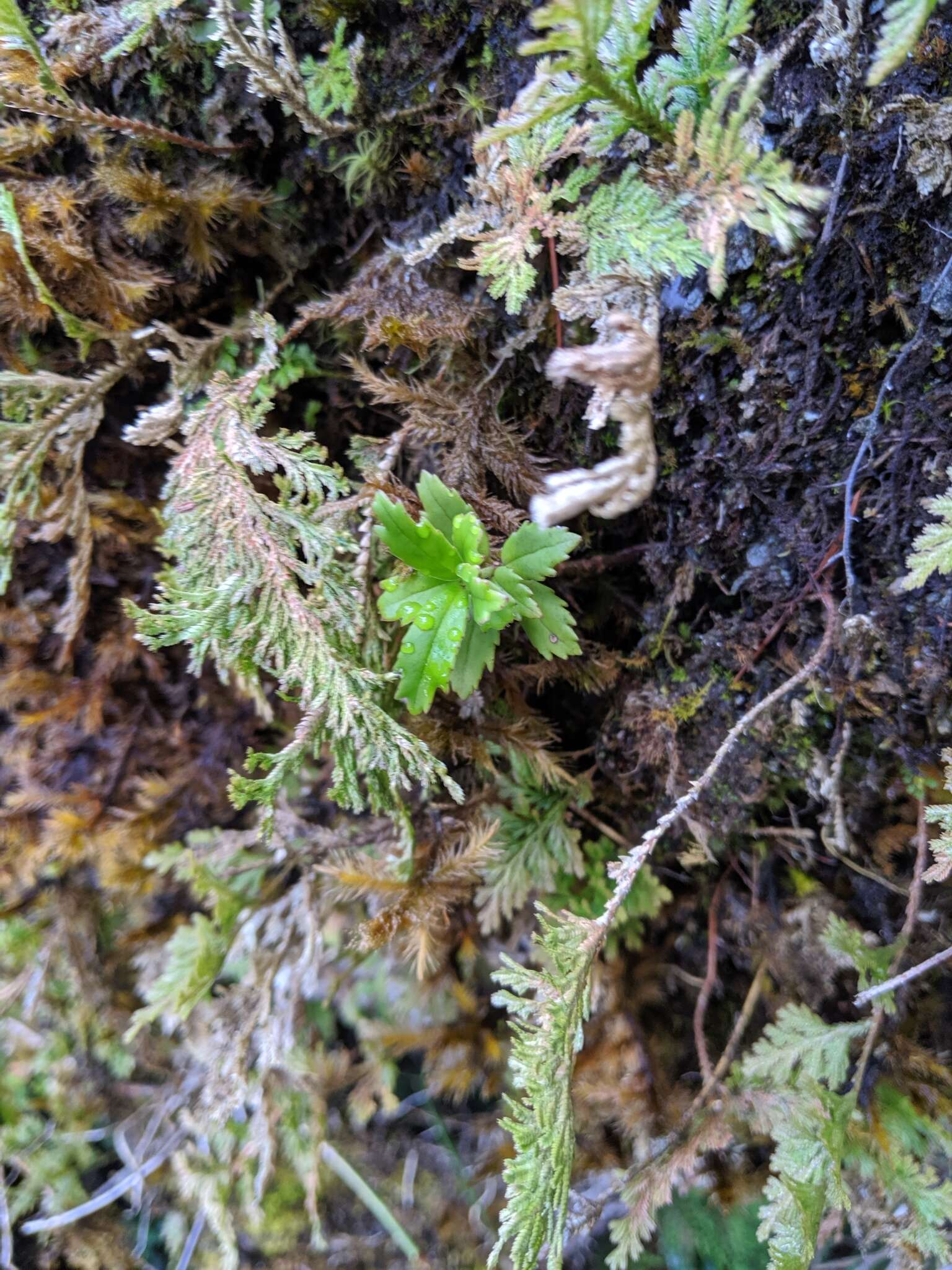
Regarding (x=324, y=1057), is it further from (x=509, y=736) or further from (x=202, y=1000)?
(x=509, y=736)

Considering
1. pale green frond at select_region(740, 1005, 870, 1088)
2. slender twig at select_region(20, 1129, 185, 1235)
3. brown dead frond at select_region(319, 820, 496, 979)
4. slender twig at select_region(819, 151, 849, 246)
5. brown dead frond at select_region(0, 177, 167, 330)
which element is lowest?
slender twig at select_region(20, 1129, 185, 1235)

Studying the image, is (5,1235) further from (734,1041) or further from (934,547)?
(934,547)

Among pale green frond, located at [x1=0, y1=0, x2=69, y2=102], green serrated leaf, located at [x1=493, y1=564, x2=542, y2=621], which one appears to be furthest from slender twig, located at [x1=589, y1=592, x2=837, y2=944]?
pale green frond, located at [x1=0, y1=0, x2=69, y2=102]

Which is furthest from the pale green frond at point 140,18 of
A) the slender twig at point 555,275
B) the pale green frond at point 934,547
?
the pale green frond at point 934,547

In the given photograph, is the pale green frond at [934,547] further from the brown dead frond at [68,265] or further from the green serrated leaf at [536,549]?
the brown dead frond at [68,265]

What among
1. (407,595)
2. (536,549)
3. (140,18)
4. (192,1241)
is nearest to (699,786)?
(536,549)

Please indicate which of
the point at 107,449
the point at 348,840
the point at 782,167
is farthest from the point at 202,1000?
the point at 782,167

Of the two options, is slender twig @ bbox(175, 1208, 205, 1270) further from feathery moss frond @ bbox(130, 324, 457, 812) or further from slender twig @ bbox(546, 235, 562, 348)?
slender twig @ bbox(546, 235, 562, 348)
